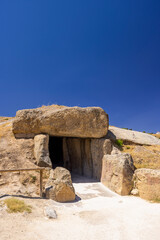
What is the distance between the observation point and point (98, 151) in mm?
11922

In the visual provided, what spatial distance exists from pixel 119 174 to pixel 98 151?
11.6 ft

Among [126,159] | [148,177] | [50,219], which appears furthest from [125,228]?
[126,159]

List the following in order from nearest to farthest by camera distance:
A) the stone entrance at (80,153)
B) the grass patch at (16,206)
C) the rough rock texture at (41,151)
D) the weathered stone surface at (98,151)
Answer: the grass patch at (16,206), the rough rock texture at (41,151), the stone entrance at (80,153), the weathered stone surface at (98,151)

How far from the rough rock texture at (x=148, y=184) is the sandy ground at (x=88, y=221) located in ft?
1.40

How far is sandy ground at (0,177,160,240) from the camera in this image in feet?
14.2

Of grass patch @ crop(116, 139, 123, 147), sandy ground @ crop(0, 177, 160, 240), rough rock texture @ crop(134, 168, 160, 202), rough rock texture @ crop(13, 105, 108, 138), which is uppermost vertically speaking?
rough rock texture @ crop(13, 105, 108, 138)

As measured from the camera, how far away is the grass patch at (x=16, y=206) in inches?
206

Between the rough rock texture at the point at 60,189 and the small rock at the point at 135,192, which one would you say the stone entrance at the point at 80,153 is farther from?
the small rock at the point at 135,192

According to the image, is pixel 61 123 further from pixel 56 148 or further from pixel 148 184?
pixel 56 148

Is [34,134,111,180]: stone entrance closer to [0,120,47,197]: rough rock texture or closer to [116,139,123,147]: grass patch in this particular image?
[0,120,47,197]: rough rock texture

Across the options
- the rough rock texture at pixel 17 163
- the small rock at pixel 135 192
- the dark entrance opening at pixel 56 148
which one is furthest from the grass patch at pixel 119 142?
the dark entrance opening at pixel 56 148

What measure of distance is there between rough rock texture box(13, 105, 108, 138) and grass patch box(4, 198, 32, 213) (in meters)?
6.64

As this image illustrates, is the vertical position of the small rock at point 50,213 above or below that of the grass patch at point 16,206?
below

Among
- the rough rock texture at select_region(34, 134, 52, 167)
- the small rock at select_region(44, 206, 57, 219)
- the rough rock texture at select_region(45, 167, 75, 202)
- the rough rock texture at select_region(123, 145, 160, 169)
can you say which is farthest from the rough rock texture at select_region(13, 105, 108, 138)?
the small rock at select_region(44, 206, 57, 219)
